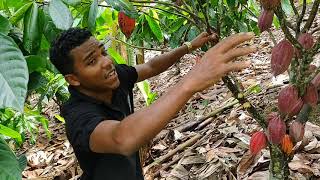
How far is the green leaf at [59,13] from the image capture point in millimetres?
1017

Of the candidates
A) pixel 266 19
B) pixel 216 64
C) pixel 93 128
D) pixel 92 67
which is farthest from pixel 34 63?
pixel 266 19

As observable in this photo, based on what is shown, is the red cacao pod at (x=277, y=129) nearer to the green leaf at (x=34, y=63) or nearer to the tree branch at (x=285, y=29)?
the tree branch at (x=285, y=29)

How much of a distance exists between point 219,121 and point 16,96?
6.51 feet

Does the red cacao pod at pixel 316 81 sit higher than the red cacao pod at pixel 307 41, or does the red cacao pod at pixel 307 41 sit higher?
the red cacao pod at pixel 307 41

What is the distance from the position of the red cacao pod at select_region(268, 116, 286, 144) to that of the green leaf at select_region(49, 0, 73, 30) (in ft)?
1.76

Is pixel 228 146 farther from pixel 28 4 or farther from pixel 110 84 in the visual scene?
pixel 28 4

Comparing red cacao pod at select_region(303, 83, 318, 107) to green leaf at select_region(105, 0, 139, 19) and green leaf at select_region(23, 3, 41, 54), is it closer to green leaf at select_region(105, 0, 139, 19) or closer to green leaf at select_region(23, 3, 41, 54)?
green leaf at select_region(105, 0, 139, 19)

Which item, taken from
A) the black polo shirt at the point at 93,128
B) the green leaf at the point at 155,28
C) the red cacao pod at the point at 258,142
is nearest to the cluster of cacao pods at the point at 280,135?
the red cacao pod at the point at 258,142

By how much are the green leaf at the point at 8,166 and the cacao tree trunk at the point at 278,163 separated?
27.2 inches

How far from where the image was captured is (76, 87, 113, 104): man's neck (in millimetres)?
1458

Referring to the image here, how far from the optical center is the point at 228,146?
2221mm

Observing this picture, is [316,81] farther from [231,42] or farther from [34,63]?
[34,63]

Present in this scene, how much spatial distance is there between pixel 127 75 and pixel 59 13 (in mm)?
770

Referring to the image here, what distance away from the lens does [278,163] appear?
4.09 ft
